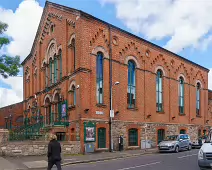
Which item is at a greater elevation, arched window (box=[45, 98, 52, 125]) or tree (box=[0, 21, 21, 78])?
tree (box=[0, 21, 21, 78])

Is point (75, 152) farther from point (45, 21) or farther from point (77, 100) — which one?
A: point (45, 21)

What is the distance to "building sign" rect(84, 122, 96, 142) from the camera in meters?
24.4

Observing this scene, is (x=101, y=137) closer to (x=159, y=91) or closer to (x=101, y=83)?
(x=101, y=83)

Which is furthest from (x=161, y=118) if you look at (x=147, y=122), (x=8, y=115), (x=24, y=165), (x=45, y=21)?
(x=8, y=115)

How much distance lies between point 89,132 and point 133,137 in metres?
6.35

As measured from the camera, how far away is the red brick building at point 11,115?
42594mm

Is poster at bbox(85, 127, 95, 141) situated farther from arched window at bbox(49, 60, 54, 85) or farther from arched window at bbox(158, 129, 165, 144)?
arched window at bbox(158, 129, 165, 144)

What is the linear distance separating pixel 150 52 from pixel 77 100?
11.1m

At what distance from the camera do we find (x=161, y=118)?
33.4m

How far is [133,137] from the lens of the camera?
29500mm

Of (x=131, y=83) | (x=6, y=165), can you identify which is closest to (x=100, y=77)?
(x=131, y=83)

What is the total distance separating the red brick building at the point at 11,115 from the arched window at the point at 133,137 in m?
17.8

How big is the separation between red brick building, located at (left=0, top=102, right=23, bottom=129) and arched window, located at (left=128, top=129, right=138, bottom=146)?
17802mm

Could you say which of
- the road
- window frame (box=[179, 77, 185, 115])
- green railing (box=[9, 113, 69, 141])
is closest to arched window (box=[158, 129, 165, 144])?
window frame (box=[179, 77, 185, 115])
